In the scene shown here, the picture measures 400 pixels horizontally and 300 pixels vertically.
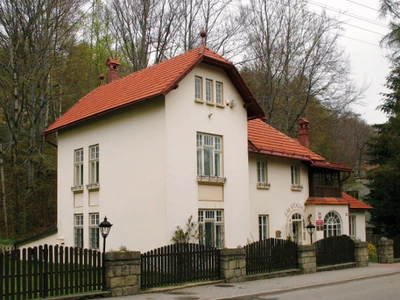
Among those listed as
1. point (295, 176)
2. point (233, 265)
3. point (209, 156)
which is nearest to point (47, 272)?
point (233, 265)

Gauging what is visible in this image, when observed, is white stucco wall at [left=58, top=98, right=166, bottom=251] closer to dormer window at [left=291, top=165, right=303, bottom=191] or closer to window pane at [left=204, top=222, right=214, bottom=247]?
window pane at [left=204, top=222, right=214, bottom=247]

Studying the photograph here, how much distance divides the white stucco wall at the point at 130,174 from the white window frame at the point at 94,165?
0.78ft

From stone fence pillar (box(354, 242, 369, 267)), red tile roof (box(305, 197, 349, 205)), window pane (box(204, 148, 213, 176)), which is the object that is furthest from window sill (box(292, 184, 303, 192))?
window pane (box(204, 148, 213, 176))

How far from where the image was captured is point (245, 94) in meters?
21.3

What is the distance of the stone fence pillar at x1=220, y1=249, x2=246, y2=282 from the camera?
16172 mm

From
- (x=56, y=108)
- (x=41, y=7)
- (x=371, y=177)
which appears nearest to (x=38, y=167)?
(x=56, y=108)

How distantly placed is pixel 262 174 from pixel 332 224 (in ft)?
18.6

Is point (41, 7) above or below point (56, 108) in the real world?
above

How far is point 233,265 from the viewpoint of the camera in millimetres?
16406

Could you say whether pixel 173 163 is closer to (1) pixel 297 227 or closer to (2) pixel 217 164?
(2) pixel 217 164

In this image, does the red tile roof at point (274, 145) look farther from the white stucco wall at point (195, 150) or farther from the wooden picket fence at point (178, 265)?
the wooden picket fence at point (178, 265)

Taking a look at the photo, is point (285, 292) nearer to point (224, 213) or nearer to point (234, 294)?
point (234, 294)

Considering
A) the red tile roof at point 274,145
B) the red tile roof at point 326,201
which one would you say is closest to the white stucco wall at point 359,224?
the red tile roof at point 326,201

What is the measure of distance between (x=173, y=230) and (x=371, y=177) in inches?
655
